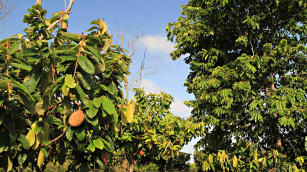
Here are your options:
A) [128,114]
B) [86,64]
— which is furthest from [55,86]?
[128,114]

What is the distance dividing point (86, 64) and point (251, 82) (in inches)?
248

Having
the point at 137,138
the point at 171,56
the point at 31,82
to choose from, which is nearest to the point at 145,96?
the point at 137,138

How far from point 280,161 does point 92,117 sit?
6426 millimetres

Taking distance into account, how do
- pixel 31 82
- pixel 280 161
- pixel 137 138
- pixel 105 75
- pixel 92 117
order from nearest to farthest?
pixel 92 117
pixel 31 82
pixel 105 75
pixel 137 138
pixel 280 161

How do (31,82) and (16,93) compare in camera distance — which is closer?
(16,93)

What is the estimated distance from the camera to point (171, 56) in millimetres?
9906

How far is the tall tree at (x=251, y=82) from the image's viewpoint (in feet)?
22.7

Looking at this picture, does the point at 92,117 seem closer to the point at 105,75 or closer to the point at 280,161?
the point at 105,75

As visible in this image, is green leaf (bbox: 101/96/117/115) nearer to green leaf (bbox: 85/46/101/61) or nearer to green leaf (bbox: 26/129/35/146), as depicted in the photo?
green leaf (bbox: 85/46/101/61)

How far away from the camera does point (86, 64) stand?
2.09 metres

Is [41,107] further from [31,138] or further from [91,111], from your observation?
[91,111]

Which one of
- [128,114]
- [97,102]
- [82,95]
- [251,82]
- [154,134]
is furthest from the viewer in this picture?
[251,82]

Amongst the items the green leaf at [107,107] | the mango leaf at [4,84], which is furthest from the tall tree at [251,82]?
the mango leaf at [4,84]

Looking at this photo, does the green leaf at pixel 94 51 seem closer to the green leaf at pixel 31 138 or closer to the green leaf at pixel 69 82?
the green leaf at pixel 69 82
